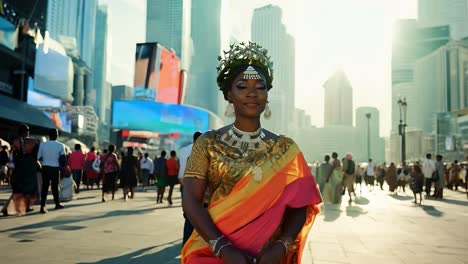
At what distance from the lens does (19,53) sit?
3916cm

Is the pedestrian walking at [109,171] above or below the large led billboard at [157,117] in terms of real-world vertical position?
below

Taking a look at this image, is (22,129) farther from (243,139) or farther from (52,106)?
(52,106)

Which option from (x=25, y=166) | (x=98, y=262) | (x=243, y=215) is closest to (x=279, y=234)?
(x=243, y=215)

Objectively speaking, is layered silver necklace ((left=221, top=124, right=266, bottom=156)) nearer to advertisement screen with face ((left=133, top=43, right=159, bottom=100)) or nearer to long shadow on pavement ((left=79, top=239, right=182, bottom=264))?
long shadow on pavement ((left=79, top=239, right=182, bottom=264))

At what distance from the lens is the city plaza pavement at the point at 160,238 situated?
19.5 feet

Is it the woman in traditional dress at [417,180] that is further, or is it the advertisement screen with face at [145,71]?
the advertisement screen with face at [145,71]

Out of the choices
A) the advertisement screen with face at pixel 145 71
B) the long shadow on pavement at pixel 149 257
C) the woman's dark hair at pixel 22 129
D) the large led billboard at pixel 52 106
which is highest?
the advertisement screen with face at pixel 145 71

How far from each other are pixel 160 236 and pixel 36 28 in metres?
38.7

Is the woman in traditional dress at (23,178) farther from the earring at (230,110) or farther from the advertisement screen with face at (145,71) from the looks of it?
the advertisement screen with face at (145,71)

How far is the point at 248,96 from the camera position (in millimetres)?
2242

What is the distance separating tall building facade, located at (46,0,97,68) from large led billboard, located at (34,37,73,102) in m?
102

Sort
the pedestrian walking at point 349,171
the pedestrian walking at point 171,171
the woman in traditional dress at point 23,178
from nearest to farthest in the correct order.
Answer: the woman in traditional dress at point 23,178
the pedestrian walking at point 171,171
the pedestrian walking at point 349,171

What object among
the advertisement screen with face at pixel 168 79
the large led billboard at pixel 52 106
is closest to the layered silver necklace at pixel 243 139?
the large led billboard at pixel 52 106

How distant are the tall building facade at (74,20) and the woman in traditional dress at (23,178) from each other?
155m
